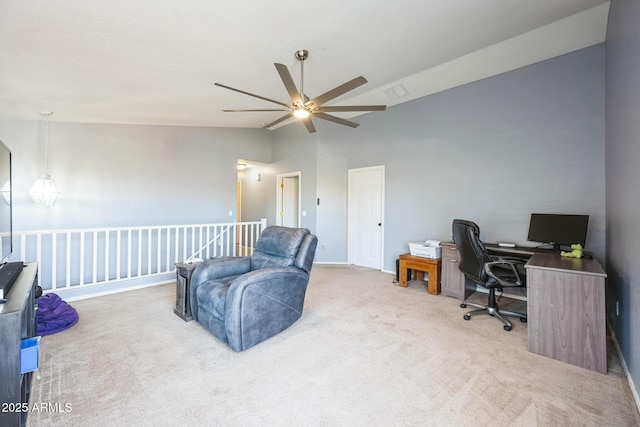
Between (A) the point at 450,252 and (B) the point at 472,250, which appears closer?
(B) the point at 472,250

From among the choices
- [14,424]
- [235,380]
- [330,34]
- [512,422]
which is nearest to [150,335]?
[235,380]

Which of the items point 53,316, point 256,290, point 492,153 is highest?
point 492,153

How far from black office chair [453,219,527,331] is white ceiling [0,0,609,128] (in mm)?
2066

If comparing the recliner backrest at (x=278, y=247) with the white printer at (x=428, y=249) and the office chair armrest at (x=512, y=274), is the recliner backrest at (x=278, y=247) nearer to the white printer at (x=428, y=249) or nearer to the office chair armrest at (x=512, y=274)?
the office chair armrest at (x=512, y=274)

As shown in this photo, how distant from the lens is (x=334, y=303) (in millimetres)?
3463

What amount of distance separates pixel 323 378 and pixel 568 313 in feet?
6.51

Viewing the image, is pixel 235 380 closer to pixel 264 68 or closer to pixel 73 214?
pixel 264 68

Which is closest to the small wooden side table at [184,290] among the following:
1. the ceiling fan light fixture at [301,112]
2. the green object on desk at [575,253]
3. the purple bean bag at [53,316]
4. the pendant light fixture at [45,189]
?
the purple bean bag at [53,316]

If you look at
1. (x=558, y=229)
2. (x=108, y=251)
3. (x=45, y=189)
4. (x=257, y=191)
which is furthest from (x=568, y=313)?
(x=257, y=191)

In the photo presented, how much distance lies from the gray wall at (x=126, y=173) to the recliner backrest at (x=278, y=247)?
2817 millimetres

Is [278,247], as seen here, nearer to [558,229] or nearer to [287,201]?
[558,229]

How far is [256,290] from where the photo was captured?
235cm

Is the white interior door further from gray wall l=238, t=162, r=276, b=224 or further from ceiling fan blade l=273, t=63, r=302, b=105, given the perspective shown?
ceiling fan blade l=273, t=63, r=302, b=105

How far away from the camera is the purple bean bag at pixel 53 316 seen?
2.57m
